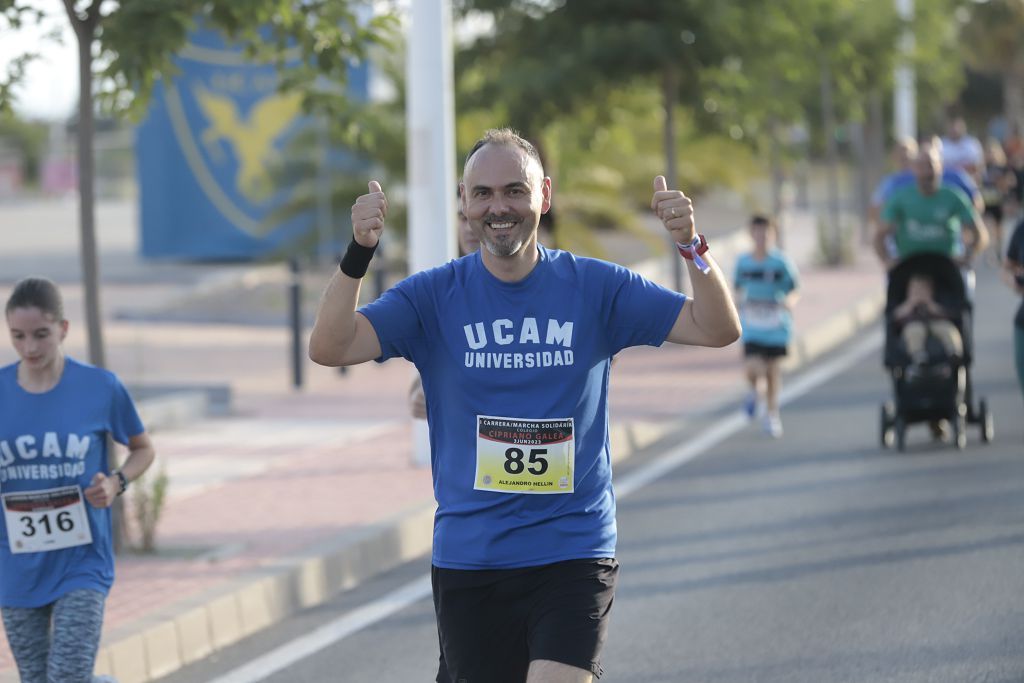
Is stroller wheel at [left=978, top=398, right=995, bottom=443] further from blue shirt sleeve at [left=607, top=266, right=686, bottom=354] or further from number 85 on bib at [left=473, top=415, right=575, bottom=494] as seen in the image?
number 85 on bib at [left=473, top=415, right=575, bottom=494]

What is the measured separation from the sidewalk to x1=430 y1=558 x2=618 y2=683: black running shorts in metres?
2.72

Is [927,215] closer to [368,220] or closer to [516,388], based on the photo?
[516,388]

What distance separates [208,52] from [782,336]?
1942 cm

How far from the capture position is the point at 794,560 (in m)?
8.95

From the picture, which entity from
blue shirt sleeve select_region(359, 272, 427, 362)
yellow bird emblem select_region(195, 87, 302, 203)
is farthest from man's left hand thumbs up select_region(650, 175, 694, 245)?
yellow bird emblem select_region(195, 87, 302, 203)

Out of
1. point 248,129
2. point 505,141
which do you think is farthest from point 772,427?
point 248,129

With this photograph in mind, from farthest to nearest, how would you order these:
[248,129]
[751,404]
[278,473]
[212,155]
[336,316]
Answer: [212,155] < [248,129] < [751,404] < [278,473] < [336,316]

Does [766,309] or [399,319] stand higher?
[766,309]

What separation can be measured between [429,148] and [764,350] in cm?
303

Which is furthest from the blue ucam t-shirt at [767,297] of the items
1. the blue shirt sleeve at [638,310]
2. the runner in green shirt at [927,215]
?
the blue shirt sleeve at [638,310]

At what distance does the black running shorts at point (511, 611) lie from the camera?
4621mm

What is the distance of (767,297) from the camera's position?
13.5m

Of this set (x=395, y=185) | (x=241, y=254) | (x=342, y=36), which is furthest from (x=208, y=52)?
(x=342, y=36)

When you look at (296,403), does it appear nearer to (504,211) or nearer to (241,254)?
(504,211)
